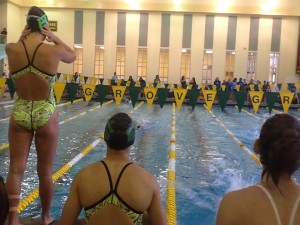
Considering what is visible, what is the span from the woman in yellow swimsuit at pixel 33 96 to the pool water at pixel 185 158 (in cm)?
124

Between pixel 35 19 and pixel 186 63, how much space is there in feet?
72.8

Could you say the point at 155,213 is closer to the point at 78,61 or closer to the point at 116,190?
the point at 116,190

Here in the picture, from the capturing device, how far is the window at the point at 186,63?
24.6 meters

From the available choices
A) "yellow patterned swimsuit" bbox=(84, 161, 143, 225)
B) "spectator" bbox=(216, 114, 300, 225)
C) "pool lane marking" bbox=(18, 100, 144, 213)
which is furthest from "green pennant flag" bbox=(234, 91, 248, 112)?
"spectator" bbox=(216, 114, 300, 225)

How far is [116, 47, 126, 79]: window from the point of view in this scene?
24691 millimetres

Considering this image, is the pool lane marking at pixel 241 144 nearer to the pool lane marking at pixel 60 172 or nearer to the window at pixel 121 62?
the pool lane marking at pixel 60 172

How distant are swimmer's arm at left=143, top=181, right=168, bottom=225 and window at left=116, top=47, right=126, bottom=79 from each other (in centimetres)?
2312

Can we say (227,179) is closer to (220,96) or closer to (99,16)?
(220,96)

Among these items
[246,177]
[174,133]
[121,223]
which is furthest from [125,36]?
[121,223]

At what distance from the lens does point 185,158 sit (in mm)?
6750

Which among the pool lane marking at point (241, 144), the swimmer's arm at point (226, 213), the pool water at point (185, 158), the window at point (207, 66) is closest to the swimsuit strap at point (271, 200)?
the swimmer's arm at point (226, 213)

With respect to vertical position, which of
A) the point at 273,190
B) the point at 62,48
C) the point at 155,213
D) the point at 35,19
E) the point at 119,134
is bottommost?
the point at 155,213

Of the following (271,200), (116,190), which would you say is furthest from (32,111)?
(271,200)

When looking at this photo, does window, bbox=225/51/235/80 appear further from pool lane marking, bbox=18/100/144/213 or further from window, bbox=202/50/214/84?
pool lane marking, bbox=18/100/144/213
